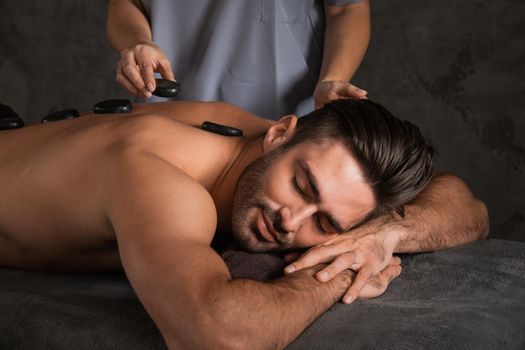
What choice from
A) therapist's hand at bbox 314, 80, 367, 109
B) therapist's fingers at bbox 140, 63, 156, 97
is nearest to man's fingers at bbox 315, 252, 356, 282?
therapist's hand at bbox 314, 80, 367, 109

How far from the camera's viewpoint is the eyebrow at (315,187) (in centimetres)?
155

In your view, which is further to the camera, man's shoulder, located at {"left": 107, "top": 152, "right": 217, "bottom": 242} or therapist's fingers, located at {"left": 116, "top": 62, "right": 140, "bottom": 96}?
therapist's fingers, located at {"left": 116, "top": 62, "right": 140, "bottom": 96}

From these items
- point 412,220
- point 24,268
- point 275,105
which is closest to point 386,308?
point 412,220

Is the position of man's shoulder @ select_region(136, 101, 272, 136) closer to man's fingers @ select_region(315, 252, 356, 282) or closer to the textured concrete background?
man's fingers @ select_region(315, 252, 356, 282)

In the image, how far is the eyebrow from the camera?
5.08 feet

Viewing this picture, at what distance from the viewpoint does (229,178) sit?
173 cm

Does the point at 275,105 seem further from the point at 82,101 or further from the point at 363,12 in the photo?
the point at 82,101

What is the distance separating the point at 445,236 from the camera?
1.87m

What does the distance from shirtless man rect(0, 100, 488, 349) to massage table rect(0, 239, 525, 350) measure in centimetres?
5

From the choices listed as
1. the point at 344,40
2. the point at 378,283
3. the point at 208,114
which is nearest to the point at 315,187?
the point at 378,283

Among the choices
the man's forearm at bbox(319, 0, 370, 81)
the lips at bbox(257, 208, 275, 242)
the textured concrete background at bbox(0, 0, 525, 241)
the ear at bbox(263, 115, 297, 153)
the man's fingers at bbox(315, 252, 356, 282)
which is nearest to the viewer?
the man's fingers at bbox(315, 252, 356, 282)

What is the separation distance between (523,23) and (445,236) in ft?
4.83

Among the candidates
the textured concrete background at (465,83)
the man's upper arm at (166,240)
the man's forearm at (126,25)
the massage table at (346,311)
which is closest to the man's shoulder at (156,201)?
the man's upper arm at (166,240)

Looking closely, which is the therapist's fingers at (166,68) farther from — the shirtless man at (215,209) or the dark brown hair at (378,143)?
the dark brown hair at (378,143)
